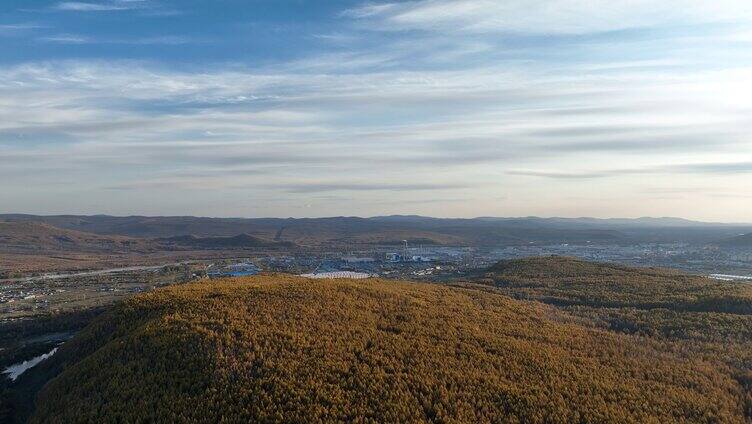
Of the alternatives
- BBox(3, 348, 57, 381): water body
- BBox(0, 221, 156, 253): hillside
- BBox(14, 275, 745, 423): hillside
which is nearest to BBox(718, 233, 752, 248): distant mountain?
BBox(14, 275, 745, 423): hillside

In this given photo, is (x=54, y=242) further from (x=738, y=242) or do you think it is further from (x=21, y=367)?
(x=738, y=242)

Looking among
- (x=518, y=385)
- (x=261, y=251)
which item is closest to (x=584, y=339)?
(x=518, y=385)

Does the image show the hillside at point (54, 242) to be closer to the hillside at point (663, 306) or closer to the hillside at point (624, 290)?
the hillside at point (624, 290)

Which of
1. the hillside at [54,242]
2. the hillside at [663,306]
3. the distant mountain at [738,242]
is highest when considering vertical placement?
the distant mountain at [738,242]

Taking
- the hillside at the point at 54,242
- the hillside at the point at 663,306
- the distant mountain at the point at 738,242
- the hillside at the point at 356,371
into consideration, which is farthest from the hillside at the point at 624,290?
the hillside at the point at 54,242

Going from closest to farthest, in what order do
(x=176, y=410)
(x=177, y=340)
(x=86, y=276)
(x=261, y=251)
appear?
(x=176, y=410) < (x=177, y=340) < (x=86, y=276) < (x=261, y=251)

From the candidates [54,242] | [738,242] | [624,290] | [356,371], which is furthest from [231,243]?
[356,371]

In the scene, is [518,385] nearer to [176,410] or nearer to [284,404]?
[284,404]

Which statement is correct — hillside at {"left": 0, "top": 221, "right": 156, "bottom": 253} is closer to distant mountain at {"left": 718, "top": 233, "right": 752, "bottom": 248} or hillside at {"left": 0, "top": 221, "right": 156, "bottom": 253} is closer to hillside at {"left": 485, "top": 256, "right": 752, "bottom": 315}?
hillside at {"left": 485, "top": 256, "right": 752, "bottom": 315}

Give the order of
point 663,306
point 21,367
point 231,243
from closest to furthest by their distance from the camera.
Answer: point 21,367, point 663,306, point 231,243
